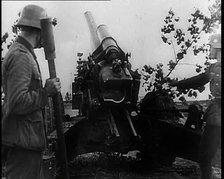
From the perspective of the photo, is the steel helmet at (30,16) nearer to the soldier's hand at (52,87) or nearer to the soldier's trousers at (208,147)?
the soldier's hand at (52,87)

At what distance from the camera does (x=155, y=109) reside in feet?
21.9

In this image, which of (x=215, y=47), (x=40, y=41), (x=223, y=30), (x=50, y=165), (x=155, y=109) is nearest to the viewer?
(x=40, y=41)

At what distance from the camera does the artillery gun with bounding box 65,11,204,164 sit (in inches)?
221

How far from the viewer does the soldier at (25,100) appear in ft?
8.71

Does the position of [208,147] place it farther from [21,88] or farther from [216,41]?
[21,88]

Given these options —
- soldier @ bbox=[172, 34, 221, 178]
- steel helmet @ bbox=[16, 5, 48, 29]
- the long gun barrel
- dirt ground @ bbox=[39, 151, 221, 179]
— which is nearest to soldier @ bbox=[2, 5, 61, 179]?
steel helmet @ bbox=[16, 5, 48, 29]

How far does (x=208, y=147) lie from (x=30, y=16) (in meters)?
2.81

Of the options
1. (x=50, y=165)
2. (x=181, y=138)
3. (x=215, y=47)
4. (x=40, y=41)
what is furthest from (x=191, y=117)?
(x=40, y=41)

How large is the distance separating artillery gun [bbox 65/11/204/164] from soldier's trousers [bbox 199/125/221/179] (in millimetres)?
936

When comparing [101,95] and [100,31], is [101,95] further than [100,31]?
No

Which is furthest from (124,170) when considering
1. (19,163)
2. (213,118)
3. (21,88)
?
(21,88)

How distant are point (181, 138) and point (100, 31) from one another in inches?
91.2

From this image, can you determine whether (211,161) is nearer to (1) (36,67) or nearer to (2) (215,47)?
(2) (215,47)

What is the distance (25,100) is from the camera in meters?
2.64
